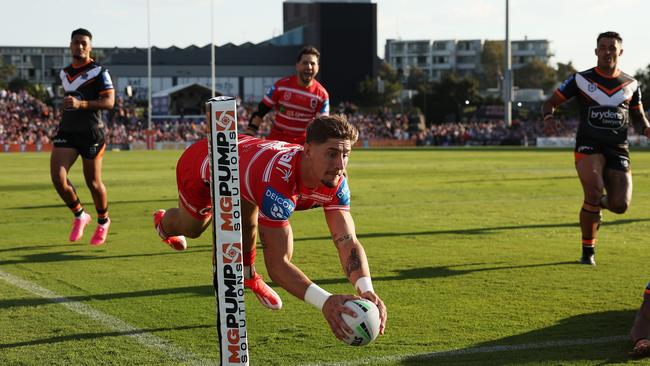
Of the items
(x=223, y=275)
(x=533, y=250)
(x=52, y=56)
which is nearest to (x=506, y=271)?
(x=533, y=250)

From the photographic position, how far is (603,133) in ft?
33.4

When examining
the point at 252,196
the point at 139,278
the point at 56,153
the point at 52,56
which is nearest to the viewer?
the point at 252,196

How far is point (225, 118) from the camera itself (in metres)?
4.45

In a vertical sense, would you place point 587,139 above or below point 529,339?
above

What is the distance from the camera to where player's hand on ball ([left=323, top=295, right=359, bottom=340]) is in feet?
15.0

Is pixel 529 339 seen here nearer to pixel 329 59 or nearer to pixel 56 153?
pixel 56 153

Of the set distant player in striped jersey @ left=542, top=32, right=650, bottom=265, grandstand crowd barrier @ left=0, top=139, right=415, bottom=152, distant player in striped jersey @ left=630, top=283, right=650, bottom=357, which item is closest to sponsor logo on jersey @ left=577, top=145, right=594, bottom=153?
distant player in striped jersey @ left=542, top=32, right=650, bottom=265

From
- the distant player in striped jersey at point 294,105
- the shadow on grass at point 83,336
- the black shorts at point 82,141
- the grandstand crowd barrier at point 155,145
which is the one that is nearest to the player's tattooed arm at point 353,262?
the shadow on grass at point 83,336

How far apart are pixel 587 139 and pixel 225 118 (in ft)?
21.8

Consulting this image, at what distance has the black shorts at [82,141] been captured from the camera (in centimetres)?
1131

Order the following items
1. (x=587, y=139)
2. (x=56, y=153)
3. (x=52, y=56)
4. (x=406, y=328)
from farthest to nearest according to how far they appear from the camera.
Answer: (x=52, y=56)
(x=56, y=153)
(x=587, y=139)
(x=406, y=328)

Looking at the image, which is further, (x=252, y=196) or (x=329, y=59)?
(x=329, y=59)

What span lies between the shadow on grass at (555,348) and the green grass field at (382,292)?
0.04ft

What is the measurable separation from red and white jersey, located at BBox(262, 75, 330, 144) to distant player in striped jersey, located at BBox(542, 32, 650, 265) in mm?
4116
